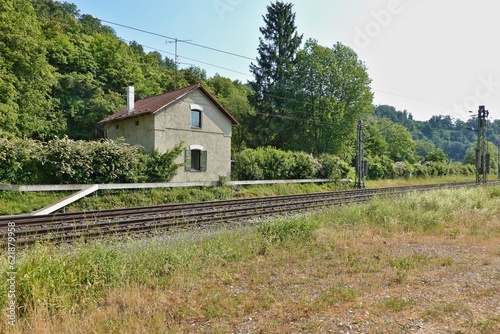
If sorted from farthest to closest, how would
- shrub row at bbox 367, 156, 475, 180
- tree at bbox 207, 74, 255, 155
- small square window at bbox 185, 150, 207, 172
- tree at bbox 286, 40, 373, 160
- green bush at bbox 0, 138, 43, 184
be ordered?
1. tree at bbox 207, 74, 255, 155
2. tree at bbox 286, 40, 373, 160
3. shrub row at bbox 367, 156, 475, 180
4. small square window at bbox 185, 150, 207, 172
5. green bush at bbox 0, 138, 43, 184

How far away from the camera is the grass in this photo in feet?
13.1

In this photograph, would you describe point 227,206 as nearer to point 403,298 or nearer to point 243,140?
point 403,298

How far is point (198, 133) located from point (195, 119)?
1119mm

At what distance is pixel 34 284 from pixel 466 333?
224 inches

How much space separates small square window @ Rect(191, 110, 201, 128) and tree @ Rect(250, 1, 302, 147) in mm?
18089

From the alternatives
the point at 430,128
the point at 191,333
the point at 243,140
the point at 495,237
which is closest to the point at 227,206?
the point at 495,237

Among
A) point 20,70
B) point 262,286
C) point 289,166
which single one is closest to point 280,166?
point 289,166

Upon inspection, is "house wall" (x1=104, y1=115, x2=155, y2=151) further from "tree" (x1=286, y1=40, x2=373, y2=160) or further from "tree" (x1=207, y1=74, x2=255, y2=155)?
"tree" (x1=286, y1=40, x2=373, y2=160)

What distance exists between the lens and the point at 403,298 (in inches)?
188

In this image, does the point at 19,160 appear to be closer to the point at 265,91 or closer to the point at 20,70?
the point at 20,70

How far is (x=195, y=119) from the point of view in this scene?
2319cm

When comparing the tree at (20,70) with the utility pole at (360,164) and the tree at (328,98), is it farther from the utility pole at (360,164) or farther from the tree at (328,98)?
the utility pole at (360,164)

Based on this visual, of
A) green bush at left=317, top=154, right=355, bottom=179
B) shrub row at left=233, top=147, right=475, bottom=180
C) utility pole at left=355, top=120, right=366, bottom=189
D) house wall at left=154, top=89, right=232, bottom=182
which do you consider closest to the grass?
house wall at left=154, top=89, right=232, bottom=182

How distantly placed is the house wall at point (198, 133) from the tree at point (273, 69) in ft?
53.2
